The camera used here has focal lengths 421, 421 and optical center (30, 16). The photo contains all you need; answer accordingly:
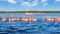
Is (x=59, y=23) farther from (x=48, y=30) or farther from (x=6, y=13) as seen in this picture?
(x=6, y=13)

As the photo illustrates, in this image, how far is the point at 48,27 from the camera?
682 cm

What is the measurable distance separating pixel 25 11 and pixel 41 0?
31 cm

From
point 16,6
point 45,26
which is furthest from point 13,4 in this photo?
point 45,26

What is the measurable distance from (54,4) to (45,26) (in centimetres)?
38

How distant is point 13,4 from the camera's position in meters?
6.81

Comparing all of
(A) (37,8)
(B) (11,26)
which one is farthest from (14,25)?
(A) (37,8)

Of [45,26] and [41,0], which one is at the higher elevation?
[41,0]

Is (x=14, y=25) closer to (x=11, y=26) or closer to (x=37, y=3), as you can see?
(x=11, y=26)

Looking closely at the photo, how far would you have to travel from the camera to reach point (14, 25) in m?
6.82

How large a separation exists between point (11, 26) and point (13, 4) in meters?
0.36

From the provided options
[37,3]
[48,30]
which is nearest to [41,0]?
[37,3]

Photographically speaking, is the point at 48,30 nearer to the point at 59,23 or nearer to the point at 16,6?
the point at 59,23

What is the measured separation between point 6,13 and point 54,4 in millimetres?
790

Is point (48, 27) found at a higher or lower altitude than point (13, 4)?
lower
